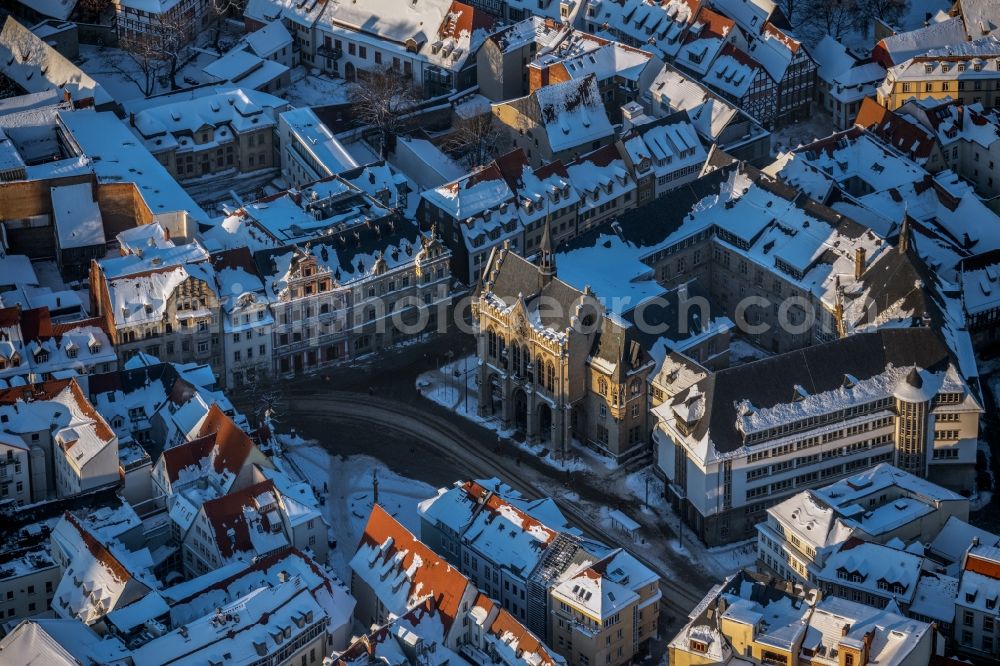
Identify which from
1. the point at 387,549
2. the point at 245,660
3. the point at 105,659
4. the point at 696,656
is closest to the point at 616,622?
the point at 696,656

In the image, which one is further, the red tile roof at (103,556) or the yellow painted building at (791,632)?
the red tile roof at (103,556)

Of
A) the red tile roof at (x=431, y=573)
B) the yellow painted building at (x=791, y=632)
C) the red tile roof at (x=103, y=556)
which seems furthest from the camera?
the red tile roof at (x=103, y=556)

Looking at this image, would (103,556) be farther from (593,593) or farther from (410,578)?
(593,593)

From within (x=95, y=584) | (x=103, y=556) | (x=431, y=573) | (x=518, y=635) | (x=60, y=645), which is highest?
(x=60, y=645)

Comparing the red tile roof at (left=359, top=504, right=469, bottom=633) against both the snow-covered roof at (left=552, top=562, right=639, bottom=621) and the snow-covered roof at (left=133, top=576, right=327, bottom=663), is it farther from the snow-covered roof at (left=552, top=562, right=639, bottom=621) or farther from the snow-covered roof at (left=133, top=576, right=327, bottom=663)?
the snow-covered roof at (left=552, top=562, right=639, bottom=621)

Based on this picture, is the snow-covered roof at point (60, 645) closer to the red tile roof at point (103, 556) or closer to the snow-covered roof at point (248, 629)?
the snow-covered roof at point (248, 629)

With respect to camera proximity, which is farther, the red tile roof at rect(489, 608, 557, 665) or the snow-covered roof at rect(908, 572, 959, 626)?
the snow-covered roof at rect(908, 572, 959, 626)

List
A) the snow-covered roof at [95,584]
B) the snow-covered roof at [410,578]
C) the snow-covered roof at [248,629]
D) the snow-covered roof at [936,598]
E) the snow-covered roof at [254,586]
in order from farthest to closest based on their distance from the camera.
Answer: the snow-covered roof at [936,598], the snow-covered roof at [254,586], the snow-covered roof at [95,584], the snow-covered roof at [410,578], the snow-covered roof at [248,629]

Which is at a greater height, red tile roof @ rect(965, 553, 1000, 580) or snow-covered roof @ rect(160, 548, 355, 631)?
red tile roof @ rect(965, 553, 1000, 580)

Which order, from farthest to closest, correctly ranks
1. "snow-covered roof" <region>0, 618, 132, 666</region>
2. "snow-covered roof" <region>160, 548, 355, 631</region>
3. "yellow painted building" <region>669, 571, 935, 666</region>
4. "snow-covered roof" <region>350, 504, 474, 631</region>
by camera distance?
1. "snow-covered roof" <region>160, 548, 355, 631</region>
2. "snow-covered roof" <region>350, 504, 474, 631</region>
3. "yellow painted building" <region>669, 571, 935, 666</region>
4. "snow-covered roof" <region>0, 618, 132, 666</region>

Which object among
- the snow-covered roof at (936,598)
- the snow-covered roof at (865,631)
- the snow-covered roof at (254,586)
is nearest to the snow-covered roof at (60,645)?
the snow-covered roof at (254,586)

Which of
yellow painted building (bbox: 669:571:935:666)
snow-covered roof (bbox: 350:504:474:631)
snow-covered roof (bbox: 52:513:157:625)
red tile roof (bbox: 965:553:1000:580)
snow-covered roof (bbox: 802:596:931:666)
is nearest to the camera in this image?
snow-covered roof (bbox: 802:596:931:666)

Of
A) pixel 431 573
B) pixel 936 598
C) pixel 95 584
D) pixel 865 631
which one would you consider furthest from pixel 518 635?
pixel 936 598

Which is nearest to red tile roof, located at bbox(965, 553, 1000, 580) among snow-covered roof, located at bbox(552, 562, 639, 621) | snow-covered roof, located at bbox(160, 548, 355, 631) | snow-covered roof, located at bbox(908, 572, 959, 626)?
snow-covered roof, located at bbox(908, 572, 959, 626)
